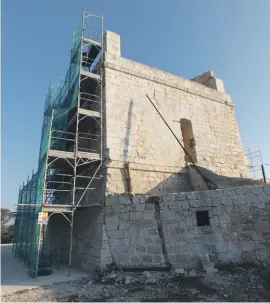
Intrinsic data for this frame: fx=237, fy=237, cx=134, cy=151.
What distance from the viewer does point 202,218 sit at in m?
7.61

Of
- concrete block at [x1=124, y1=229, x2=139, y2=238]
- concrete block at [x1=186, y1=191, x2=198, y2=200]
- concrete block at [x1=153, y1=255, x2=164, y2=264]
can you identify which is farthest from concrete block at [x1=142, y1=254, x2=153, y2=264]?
concrete block at [x1=186, y1=191, x2=198, y2=200]

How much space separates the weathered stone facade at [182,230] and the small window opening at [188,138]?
379 cm

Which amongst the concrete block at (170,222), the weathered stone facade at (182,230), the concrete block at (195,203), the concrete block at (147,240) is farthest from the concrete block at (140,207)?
the concrete block at (195,203)

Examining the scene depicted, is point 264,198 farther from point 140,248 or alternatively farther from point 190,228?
point 140,248

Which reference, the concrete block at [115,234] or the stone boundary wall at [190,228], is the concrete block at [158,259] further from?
the concrete block at [115,234]

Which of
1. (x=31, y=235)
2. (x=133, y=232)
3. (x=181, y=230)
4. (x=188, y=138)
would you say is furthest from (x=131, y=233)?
(x=188, y=138)

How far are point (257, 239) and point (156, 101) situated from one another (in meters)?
6.87

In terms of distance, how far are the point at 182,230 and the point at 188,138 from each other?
5.47m

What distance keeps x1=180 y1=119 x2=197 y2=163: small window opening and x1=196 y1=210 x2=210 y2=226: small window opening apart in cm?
381

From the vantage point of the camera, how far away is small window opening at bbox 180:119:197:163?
11.4 metres

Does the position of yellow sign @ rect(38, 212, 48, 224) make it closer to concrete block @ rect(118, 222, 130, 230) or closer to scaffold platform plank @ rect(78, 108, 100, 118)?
concrete block @ rect(118, 222, 130, 230)

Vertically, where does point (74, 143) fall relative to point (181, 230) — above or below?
above

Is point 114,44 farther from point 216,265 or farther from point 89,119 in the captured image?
point 216,265

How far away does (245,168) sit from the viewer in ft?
42.1
